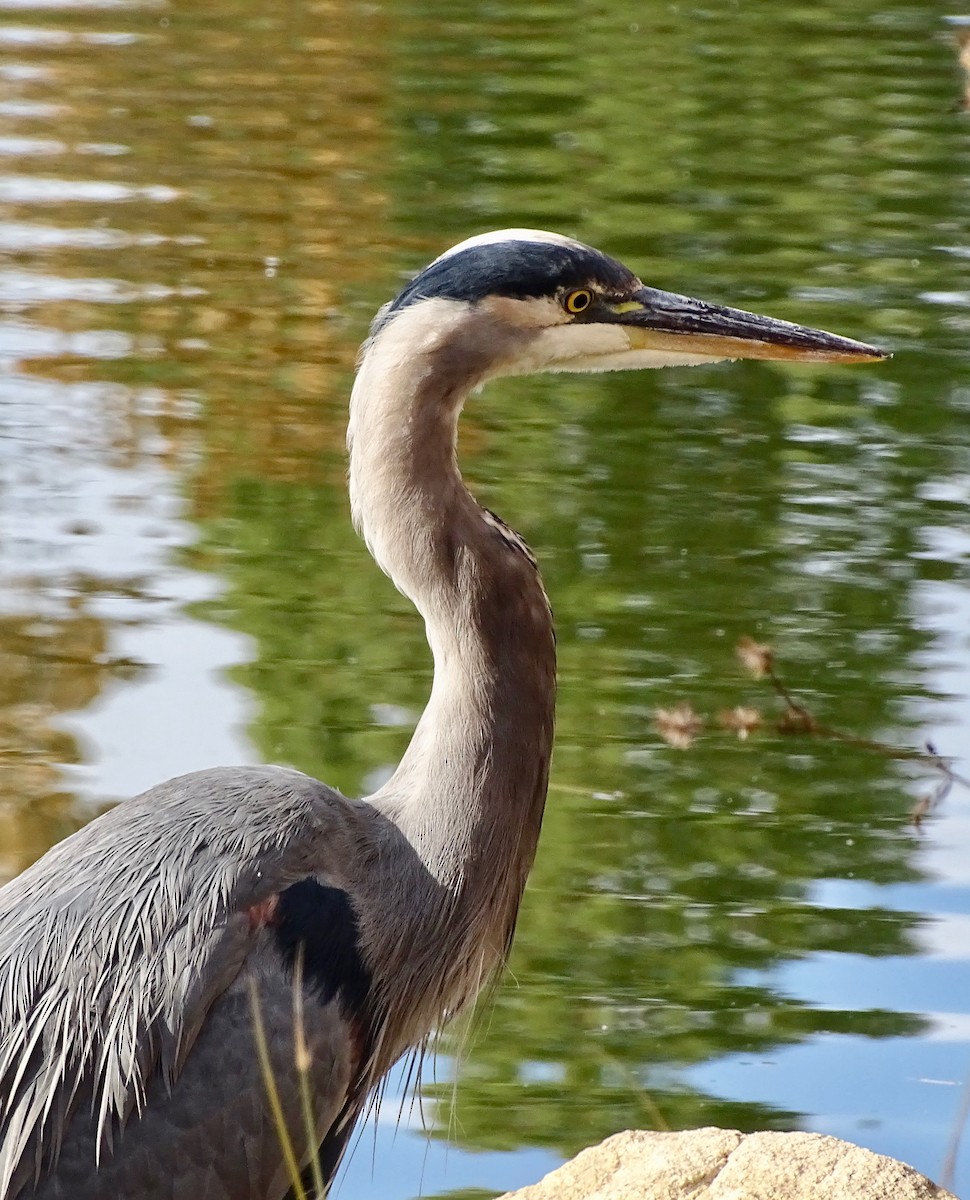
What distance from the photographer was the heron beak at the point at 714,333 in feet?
12.5

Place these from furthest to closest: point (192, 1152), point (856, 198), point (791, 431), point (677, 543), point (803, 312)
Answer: point (856, 198) < point (803, 312) < point (791, 431) < point (677, 543) < point (192, 1152)

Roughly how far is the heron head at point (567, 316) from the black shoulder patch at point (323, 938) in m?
0.91

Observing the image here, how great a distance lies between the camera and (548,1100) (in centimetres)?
461

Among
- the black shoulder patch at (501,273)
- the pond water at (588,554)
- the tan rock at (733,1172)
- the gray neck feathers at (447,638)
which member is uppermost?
the black shoulder patch at (501,273)

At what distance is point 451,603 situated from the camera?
357 cm

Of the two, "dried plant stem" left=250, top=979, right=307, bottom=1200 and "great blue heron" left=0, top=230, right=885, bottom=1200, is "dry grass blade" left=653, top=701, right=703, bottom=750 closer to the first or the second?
"great blue heron" left=0, top=230, right=885, bottom=1200

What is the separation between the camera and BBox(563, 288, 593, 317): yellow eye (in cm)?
370

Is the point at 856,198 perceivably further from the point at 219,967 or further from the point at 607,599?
the point at 219,967

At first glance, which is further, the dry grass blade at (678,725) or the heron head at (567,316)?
the dry grass blade at (678,725)

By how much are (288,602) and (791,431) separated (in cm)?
253

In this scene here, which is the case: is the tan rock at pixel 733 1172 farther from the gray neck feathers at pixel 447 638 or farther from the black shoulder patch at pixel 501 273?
the black shoulder patch at pixel 501 273

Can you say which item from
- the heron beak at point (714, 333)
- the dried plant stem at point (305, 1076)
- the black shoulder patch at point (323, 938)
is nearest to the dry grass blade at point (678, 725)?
the heron beak at point (714, 333)

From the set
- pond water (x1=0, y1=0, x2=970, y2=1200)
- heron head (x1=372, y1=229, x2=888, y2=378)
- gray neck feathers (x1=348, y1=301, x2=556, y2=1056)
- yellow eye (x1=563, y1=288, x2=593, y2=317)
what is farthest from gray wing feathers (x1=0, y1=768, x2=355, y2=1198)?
yellow eye (x1=563, y1=288, x2=593, y2=317)

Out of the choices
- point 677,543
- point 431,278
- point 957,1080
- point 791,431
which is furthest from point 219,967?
point 791,431
